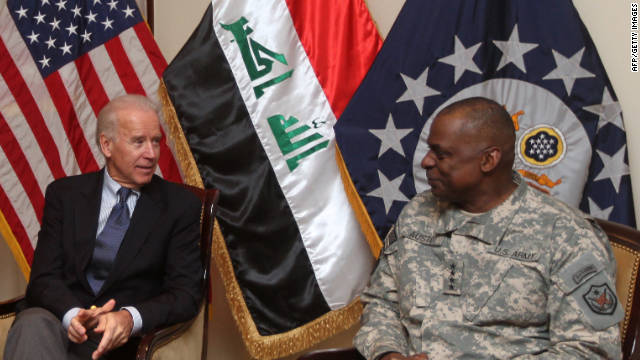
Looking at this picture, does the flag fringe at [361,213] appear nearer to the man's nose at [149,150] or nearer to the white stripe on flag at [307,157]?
the white stripe on flag at [307,157]

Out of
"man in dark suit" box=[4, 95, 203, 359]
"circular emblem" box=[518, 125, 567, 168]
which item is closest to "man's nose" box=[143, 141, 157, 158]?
"man in dark suit" box=[4, 95, 203, 359]

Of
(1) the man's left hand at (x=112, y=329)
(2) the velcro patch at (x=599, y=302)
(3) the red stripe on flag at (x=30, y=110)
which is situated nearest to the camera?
(2) the velcro patch at (x=599, y=302)

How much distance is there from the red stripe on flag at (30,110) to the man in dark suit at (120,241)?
2.14 ft

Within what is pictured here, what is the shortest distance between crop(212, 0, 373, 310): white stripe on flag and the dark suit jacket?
52 centimetres

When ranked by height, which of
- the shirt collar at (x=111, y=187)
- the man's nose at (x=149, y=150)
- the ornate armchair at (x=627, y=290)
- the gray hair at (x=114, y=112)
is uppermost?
the gray hair at (x=114, y=112)

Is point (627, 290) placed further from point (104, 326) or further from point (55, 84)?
point (55, 84)

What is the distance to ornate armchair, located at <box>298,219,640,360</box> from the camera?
1549mm

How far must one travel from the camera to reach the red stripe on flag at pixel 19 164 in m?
2.60

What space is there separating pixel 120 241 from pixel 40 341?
0.38m

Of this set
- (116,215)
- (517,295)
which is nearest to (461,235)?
(517,295)

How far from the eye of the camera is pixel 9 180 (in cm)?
260

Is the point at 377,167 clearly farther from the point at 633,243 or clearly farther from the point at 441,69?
the point at 633,243

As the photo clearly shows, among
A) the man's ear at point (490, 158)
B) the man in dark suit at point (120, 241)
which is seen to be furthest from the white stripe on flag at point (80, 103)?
the man's ear at point (490, 158)

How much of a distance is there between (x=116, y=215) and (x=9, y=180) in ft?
2.94
